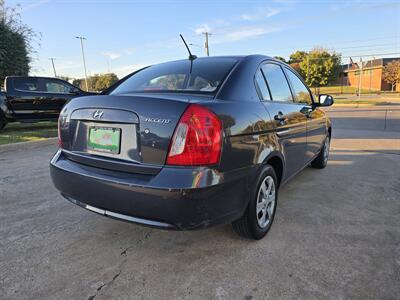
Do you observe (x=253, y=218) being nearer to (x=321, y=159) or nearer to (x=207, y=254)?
(x=207, y=254)

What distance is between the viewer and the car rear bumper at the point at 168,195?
6.43ft

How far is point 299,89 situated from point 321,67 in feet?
144

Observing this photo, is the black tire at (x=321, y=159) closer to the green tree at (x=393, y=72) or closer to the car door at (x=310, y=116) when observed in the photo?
the car door at (x=310, y=116)

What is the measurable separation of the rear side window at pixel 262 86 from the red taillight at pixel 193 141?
3.09 feet

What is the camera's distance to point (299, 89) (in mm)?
3975

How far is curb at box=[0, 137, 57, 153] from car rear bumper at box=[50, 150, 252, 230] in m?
5.39

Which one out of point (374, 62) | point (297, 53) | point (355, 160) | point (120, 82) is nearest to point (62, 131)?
point (120, 82)

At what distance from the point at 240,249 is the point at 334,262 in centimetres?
73

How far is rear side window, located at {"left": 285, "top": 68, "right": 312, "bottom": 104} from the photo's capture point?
3757 mm

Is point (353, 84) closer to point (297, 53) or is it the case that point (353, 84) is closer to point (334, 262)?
point (297, 53)

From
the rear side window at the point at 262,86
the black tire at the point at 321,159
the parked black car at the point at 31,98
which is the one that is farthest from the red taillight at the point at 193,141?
the parked black car at the point at 31,98

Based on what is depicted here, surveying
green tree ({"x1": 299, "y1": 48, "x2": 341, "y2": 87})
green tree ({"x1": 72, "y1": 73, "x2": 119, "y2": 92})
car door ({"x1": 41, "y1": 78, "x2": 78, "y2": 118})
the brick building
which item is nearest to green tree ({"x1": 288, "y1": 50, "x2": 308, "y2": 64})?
the brick building

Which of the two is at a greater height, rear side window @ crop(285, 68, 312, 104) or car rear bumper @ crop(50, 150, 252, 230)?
rear side window @ crop(285, 68, 312, 104)

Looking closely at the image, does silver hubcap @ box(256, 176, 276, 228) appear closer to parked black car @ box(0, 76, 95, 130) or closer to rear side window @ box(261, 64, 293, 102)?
rear side window @ box(261, 64, 293, 102)
